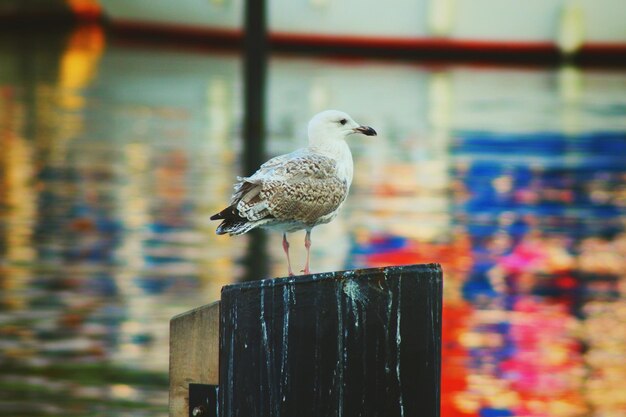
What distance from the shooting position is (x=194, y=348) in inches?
145

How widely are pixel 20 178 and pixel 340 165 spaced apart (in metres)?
10.4

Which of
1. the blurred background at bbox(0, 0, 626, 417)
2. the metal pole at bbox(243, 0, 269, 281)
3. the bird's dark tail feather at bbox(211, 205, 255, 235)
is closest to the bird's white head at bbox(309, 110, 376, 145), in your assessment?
the bird's dark tail feather at bbox(211, 205, 255, 235)

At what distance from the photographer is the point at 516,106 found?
23672mm

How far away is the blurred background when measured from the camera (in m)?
8.22

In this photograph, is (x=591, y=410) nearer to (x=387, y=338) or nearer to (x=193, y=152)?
(x=387, y=338)

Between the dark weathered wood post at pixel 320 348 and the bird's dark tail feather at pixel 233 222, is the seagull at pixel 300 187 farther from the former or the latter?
the dark weathered wood post at pixel 320 348

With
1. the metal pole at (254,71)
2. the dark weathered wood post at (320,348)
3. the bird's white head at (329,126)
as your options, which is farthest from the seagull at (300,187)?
the metal pole at (254,71)

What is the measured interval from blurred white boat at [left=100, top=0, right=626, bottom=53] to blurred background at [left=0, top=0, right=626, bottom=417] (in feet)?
24.9

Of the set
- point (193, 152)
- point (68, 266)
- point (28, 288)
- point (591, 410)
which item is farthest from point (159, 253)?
point (193, 152)

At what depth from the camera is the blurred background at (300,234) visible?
27.0ft

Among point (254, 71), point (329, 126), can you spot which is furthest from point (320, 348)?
point (254, 71)

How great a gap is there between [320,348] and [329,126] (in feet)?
4.35

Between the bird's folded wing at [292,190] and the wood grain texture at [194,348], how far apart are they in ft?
2.06

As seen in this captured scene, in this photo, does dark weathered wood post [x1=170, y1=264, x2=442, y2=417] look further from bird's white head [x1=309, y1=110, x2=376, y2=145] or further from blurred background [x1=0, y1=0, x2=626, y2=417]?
blurred background [x1=0, y1=0, x2=626, y2=417]
